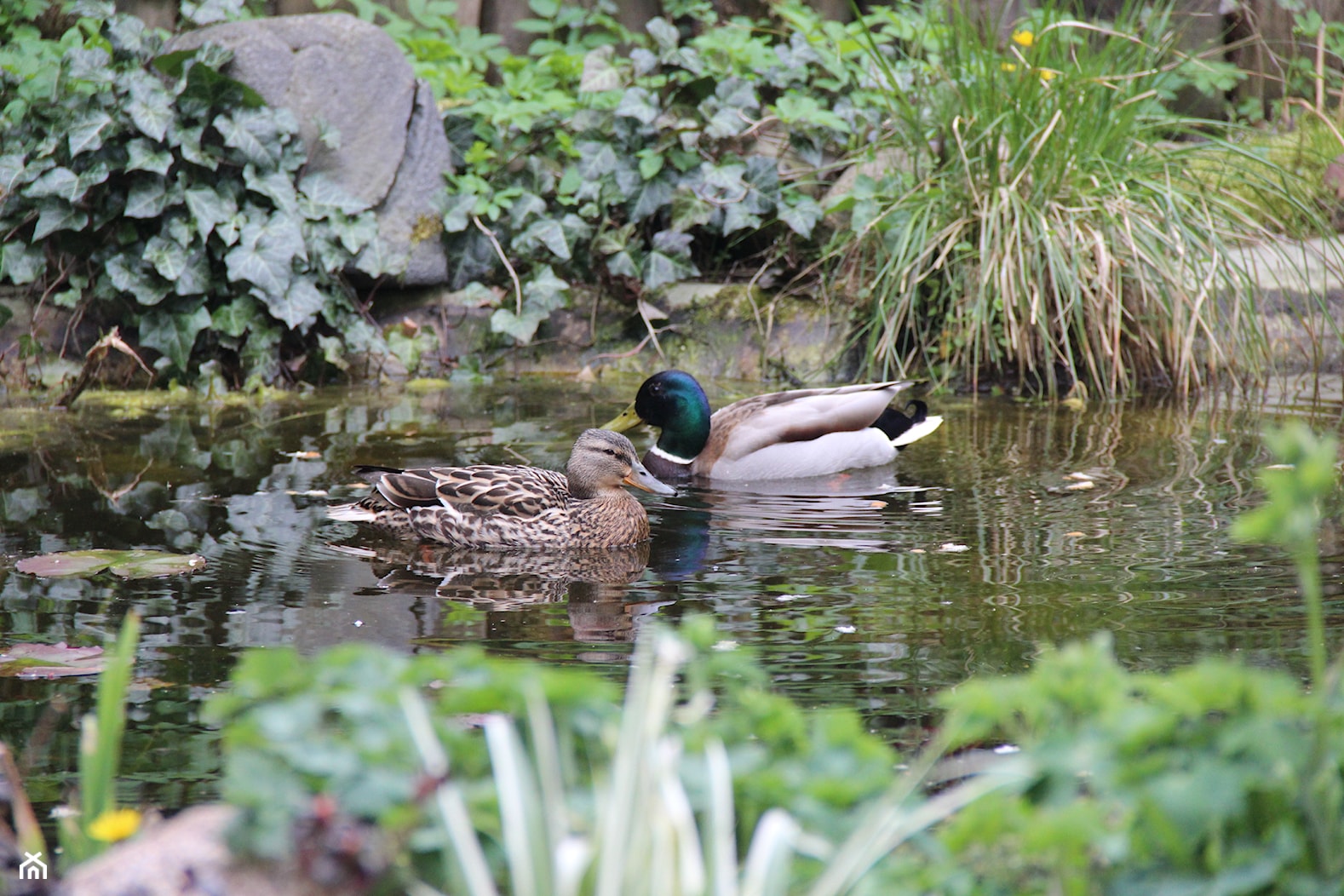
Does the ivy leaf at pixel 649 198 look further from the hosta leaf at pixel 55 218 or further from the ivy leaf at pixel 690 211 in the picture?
the hosta leaf at pixel 55 218

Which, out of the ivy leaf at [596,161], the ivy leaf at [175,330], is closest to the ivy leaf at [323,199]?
the ivy leaf at [175,330]

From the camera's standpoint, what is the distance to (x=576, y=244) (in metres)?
8.22

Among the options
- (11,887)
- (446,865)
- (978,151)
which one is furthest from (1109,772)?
(978,151)

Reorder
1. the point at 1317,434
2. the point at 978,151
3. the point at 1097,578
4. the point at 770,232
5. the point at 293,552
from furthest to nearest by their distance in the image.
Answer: the point at 770,232 → the point at 978,151 → the point at 1317,434 → the point at 293,552 → the point at 1097,578

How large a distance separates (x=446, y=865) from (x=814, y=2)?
29.7ft

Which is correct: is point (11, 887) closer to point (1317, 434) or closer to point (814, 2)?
point (1317, 434)

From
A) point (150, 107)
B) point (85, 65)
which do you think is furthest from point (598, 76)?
point (85, 65)

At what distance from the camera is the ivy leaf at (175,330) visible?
24.0 feet

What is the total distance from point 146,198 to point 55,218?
0.49 metres

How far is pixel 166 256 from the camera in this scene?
7.28 m

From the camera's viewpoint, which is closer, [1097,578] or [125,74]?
[1097,578]

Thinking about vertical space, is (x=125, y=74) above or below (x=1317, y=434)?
above

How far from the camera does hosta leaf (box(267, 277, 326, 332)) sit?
738cm

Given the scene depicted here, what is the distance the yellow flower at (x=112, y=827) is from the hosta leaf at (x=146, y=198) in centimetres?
610
